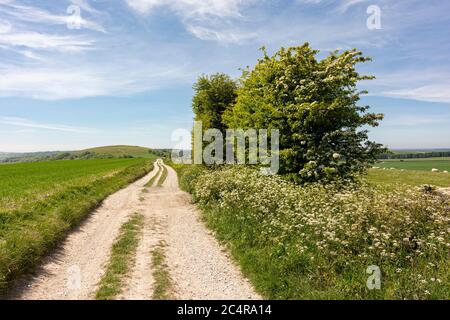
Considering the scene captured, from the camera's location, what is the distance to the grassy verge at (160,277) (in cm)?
744

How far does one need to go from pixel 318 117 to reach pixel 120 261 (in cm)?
1300

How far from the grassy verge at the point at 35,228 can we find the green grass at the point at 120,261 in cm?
224

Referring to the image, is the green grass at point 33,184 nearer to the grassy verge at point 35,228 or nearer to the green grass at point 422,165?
the grassy verge at point 35,228

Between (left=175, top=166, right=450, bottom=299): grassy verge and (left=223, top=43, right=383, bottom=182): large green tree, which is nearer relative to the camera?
(left=175, top=166, right=450, bottom=299): grassy verge

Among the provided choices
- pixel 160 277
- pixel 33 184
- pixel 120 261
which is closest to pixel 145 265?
pixel 120 261

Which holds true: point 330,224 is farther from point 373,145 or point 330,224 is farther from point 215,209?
point 373,145

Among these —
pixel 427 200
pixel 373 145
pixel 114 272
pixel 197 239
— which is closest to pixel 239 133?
pixel 373 145

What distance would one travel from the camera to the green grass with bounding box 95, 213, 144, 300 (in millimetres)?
7596

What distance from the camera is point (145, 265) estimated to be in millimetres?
9375

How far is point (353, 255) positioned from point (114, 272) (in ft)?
21.6

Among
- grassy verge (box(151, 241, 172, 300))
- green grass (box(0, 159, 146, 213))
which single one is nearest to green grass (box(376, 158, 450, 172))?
green grass (box(0, 159, 146, 213))

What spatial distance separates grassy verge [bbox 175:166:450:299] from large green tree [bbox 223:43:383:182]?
5.02 m

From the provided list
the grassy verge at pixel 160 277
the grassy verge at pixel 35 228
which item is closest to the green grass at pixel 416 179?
the grassy verge at pixel 160 277

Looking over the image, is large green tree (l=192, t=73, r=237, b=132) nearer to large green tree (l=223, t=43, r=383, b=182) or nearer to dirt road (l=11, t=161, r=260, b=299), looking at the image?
large green tree (l=223, t=43, r=383, b=182)
